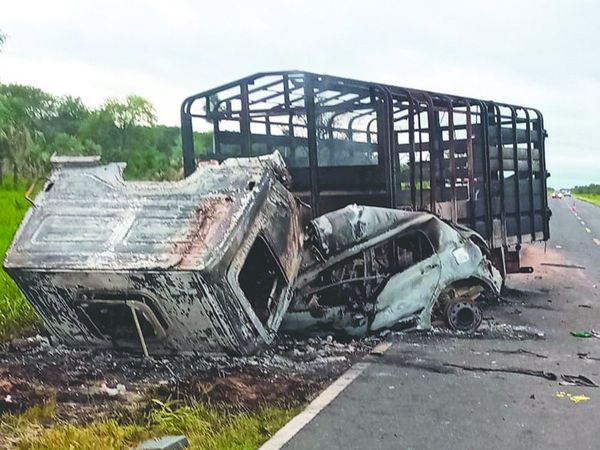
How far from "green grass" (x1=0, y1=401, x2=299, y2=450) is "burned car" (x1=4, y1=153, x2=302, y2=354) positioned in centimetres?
94

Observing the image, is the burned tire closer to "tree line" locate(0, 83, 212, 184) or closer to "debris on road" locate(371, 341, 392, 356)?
"debris on road" locate(371, 341, 392, 356)

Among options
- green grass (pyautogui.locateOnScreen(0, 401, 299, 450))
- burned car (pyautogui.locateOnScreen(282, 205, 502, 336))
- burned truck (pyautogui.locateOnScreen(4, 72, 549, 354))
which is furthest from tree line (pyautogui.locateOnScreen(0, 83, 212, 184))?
green grass (pyautogui.locateOnScreen(0, 401, 299, 450))

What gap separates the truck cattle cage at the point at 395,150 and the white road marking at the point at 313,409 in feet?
8.43

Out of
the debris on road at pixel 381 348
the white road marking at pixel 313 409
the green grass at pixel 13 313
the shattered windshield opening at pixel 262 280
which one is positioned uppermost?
the shattered windshield opening at pixel 262 280

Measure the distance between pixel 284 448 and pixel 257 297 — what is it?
2.33 meters

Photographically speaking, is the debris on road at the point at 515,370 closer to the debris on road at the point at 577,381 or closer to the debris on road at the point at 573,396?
the debris on road at the point at 577,381

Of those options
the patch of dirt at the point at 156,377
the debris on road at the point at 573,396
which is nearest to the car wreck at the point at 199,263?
the patch of dirt at the point at 156,377

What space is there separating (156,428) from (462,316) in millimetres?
3829

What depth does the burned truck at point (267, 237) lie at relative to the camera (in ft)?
19.4

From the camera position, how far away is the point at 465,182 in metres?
10.4

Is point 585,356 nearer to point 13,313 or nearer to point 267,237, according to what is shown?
point 267,237

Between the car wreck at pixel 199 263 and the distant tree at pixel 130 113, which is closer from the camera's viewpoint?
the car wreck at pixel 199 263

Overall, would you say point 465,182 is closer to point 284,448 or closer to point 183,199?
point 183,199

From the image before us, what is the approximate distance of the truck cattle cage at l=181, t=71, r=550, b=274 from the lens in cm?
865
